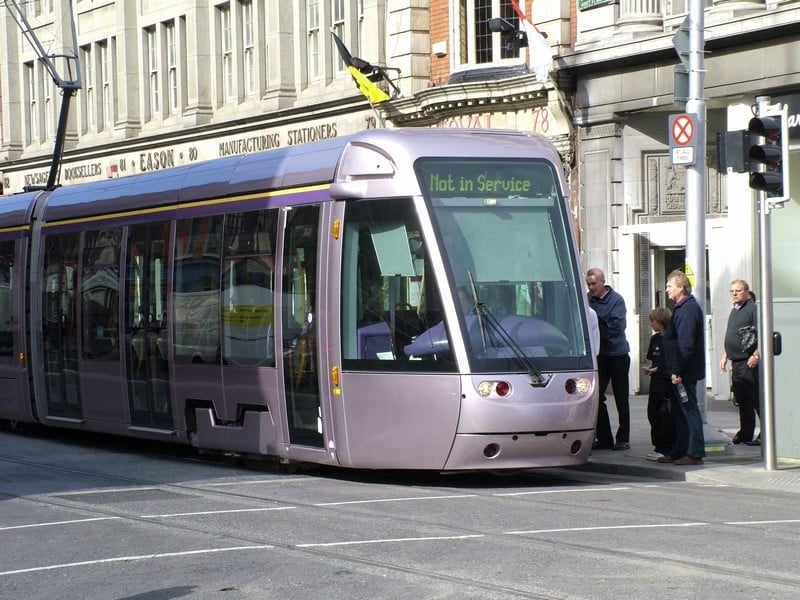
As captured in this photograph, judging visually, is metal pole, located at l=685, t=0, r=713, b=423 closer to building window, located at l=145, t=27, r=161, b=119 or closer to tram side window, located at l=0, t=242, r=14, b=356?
tram side window, located at l=0, t=242, r=14, b=356

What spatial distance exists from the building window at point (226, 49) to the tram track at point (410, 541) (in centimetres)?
2281

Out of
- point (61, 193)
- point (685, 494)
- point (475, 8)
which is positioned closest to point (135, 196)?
point (61, 193)

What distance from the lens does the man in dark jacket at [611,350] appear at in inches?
615

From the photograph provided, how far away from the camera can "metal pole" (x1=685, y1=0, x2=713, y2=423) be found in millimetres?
15180

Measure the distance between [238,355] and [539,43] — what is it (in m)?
11.3

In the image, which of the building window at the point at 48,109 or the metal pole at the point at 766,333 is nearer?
the metal pole at the point at 766,333

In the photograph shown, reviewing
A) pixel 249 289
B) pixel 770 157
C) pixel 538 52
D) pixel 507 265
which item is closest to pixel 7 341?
pixel 249 289

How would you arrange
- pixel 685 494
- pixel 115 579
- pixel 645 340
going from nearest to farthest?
pixel 115 579 → pixel 685 494 → pixel 645 340

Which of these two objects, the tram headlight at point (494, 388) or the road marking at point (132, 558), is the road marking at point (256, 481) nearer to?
the tram headlight at point (494, 388)

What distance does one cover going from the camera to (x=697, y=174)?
1533cm

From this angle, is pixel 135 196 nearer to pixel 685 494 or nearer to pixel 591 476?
pixel 591 476

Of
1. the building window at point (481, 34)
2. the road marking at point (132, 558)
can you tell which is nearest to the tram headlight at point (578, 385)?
the road marking at point (132, 558)

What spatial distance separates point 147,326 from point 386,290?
4.11 meters

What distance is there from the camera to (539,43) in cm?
2397
